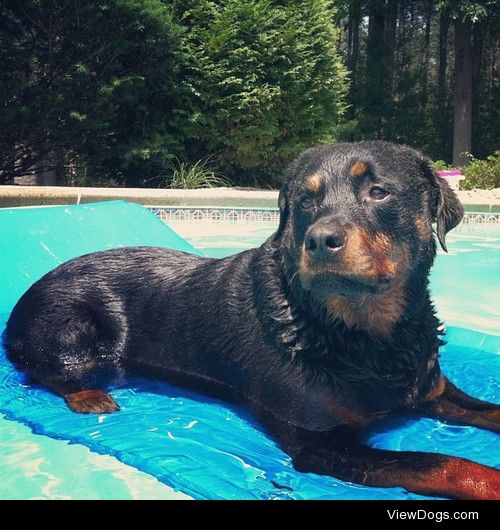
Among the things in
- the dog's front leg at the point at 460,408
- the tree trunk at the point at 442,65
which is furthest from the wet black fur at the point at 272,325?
the tree trunk at the point at 442,65

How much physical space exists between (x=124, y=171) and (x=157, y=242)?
28.6 feet

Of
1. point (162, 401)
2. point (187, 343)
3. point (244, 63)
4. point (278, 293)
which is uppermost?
point (244, 63)

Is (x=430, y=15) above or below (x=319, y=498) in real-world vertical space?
above

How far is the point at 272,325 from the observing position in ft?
10.3

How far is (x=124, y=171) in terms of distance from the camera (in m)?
14.7

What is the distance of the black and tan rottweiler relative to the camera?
2.62 meters

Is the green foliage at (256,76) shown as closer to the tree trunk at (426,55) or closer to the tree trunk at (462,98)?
the tree trunk at (462,98)

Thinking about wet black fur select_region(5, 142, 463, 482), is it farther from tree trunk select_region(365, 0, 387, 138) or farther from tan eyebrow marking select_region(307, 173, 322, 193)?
tree trunk select_region(365, 0, 387, 138)

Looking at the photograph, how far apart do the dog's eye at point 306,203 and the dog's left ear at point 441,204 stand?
21.9 inches

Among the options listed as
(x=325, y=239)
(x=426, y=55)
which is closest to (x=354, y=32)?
(x=426, y=55)

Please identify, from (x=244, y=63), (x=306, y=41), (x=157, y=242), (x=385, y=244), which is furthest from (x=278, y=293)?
(x=306, y=41)

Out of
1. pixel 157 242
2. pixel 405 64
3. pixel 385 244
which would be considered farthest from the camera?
pixel 405 64

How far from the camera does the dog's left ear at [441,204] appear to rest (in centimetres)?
306
